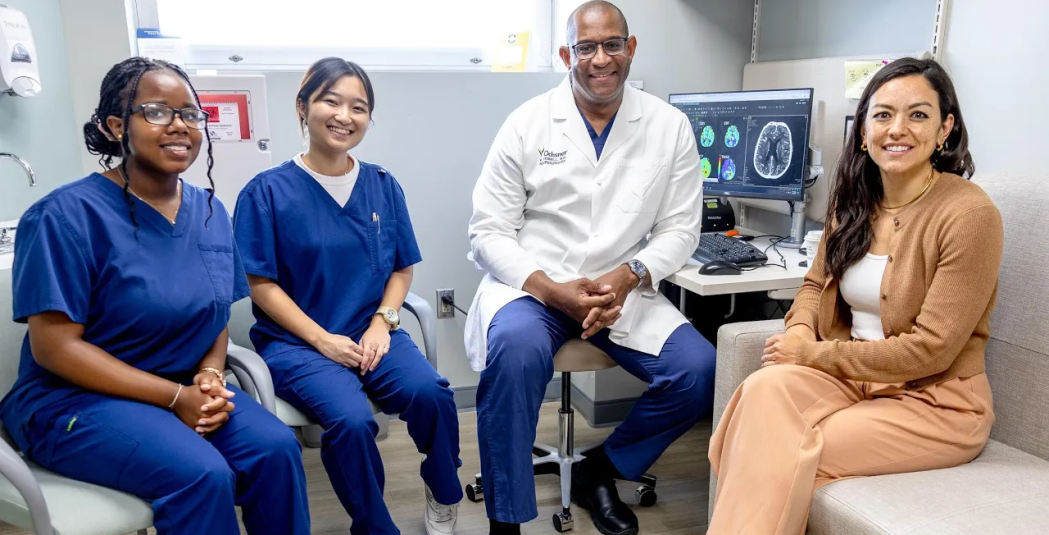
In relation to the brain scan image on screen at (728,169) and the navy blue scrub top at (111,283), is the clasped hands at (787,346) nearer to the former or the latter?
the brain scan image on screen at (728,169)

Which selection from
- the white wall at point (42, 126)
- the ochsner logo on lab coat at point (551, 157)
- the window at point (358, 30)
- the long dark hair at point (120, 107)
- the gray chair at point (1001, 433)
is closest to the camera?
the gray chair at point (1001, 433)

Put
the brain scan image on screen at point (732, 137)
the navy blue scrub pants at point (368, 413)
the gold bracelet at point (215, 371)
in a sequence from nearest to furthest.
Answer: the gold bracelet at point (215, 371)
the navy blue scrub pants at point (368, 413)
the brain scan image on screen at point (732, 137)

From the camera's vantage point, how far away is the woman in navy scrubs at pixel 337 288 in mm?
1610

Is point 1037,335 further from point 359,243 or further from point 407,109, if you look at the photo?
point 407,109

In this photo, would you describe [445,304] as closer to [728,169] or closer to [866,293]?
[728,169]

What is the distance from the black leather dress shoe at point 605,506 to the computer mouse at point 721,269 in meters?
0.59

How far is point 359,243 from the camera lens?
1716mm

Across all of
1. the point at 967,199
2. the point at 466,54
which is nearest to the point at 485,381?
the point at 967,199

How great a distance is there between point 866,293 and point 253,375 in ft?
4.02

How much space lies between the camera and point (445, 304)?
252 centimetres

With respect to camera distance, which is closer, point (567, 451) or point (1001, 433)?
point (1001, 433)

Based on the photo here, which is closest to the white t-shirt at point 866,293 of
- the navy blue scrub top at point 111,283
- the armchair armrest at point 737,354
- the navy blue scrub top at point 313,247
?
the armchair armrest at point 737,354

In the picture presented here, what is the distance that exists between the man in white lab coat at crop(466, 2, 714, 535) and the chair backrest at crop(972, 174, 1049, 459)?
1.92 ft

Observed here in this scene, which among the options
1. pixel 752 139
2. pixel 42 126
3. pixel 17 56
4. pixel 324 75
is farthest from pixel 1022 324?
pixel 42 126
